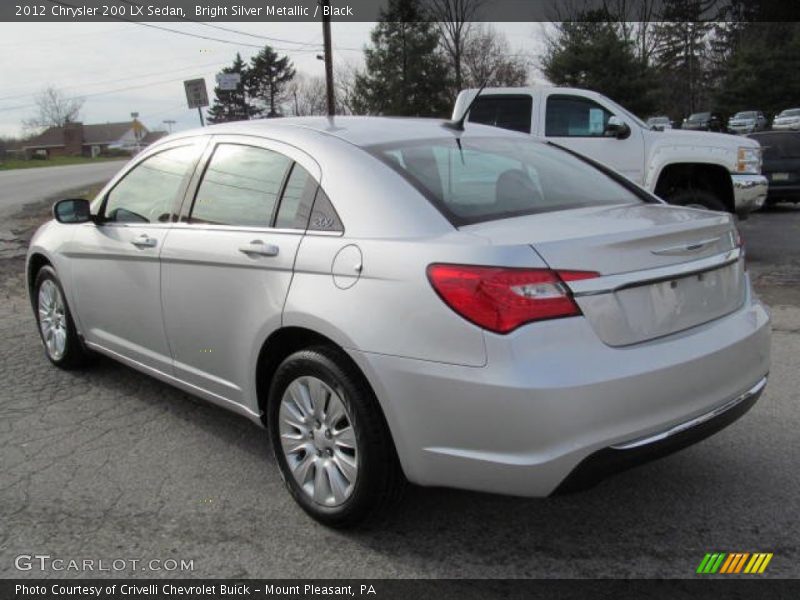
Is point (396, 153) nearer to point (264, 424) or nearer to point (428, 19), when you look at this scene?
point (264, 424)

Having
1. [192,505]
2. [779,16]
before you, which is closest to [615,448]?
[192,505]

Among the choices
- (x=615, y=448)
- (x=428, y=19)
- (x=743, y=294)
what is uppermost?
(x=428, y=19)

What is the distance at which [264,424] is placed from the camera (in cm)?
333

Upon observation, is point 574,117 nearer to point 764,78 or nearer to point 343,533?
point 343,533

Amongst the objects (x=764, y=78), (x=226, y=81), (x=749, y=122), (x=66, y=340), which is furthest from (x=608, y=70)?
(x=66, y=340)

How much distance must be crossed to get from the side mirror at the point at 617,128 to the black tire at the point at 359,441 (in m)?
7.18

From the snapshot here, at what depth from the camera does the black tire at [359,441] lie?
270 centimetres

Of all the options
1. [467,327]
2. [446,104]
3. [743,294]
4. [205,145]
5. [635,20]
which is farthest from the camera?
[635,20]

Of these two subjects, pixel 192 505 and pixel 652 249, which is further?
pixel 192 505

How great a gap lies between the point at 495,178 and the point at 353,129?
28.2 inches

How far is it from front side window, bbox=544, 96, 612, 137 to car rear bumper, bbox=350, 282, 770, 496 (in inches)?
283

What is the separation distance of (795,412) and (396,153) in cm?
267

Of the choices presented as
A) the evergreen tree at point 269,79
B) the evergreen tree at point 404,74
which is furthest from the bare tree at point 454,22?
the evergreen tree at point 269,79

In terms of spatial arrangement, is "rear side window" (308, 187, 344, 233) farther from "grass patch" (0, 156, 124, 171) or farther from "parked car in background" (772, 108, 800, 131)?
"grass patch" (0, 156, 124, 171)
